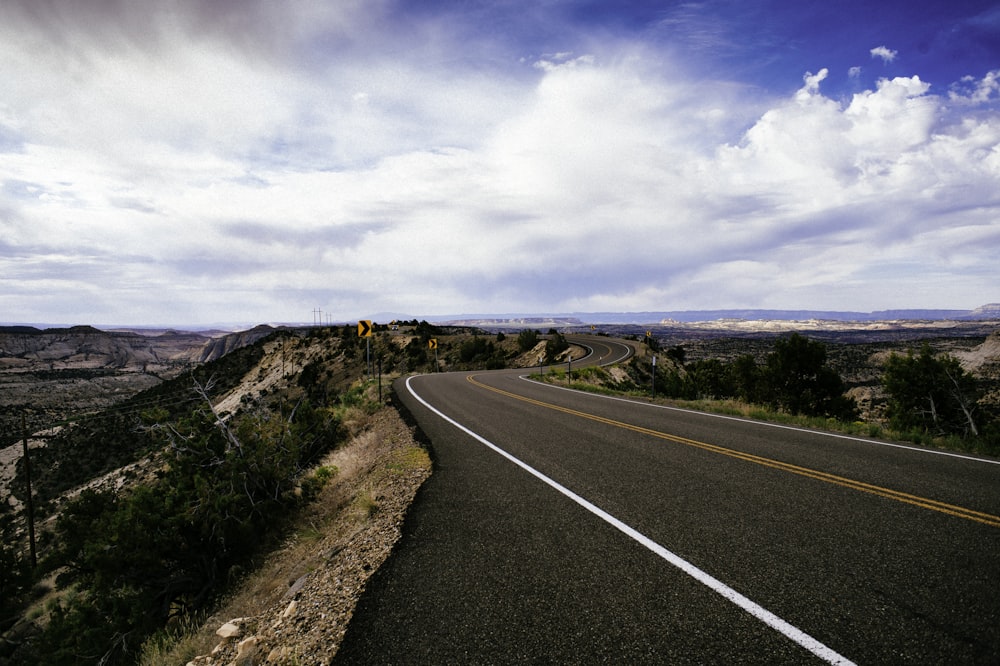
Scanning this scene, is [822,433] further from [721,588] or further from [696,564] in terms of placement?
[721,588]

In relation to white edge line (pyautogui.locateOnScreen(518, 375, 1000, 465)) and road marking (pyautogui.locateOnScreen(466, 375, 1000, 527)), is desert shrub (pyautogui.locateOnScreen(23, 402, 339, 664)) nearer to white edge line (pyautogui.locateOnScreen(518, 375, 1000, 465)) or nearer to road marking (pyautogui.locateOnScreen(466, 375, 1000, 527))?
road marking (pyautogui.locateOnScreen(466, 375, 1000, 527))

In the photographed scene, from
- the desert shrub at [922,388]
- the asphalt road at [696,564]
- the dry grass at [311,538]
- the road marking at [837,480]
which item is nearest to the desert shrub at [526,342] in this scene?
the desert shrub at [922,388]

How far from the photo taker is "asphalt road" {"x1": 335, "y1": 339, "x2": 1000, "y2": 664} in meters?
3.00

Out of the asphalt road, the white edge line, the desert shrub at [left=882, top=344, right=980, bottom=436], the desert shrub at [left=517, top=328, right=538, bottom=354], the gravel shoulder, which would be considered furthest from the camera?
the desert shrub at [left=517, top=328, right=538, bottom=354]

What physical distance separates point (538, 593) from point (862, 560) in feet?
9.62

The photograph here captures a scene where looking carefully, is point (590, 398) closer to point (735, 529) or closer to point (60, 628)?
point (735, 529)

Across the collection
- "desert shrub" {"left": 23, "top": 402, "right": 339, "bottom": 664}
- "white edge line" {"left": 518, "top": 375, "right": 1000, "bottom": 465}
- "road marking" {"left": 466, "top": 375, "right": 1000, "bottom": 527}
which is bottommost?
"desert shrub" {"left": 23, "top": 402, "right": 339, "bottom": 664}

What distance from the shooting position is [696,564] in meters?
4.00

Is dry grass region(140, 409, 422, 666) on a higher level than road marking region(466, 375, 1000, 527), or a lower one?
lower

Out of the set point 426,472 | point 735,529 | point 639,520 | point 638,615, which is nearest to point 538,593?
point 638,615

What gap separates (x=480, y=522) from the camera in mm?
5379

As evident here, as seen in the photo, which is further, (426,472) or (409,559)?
(426,472)

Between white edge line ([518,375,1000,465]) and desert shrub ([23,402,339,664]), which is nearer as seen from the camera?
white edge line ([518,375,1000,465])

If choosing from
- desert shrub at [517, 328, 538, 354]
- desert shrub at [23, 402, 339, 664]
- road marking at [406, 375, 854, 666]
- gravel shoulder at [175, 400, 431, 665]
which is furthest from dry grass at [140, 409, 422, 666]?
desert shrub at [517, 328, 538, 354]
